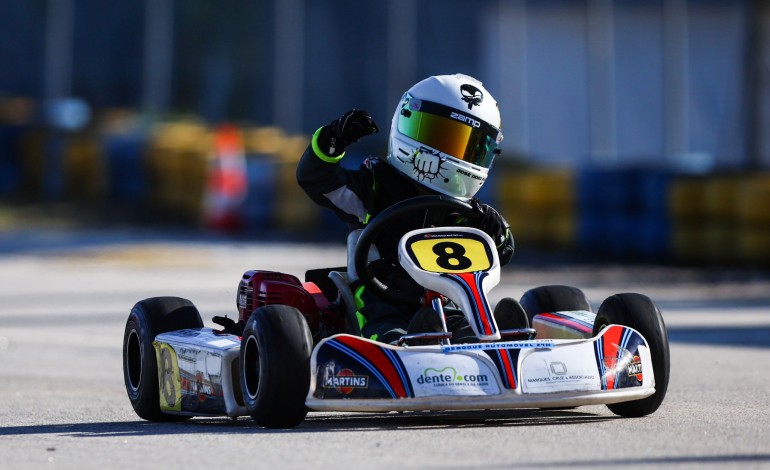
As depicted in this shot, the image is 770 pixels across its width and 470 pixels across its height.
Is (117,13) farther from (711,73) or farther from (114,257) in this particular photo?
(711,73)

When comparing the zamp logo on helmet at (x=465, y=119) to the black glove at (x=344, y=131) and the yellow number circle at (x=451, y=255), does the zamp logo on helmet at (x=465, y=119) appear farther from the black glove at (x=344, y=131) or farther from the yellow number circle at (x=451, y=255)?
the yellow number circle at (x=451, y=255)

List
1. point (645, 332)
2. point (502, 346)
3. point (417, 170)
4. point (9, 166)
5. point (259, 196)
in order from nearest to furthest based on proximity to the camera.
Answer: point (502, 346)
point (645, 332)
point (417, 170)
point (259, 196)
point (9, 166)

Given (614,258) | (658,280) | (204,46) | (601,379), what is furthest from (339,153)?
(204,46)

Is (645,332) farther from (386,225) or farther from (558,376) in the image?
(386,225)

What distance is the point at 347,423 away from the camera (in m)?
6.05

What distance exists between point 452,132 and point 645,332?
114 centimetres

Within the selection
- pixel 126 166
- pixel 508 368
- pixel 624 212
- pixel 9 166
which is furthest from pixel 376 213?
pixel 9 166

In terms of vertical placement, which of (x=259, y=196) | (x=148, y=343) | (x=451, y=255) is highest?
(x=451, y=255)

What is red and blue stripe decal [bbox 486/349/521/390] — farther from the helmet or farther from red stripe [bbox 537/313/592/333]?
the helmet

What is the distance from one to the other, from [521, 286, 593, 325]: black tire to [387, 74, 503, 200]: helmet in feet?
2.04

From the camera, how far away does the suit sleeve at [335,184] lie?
249 inches

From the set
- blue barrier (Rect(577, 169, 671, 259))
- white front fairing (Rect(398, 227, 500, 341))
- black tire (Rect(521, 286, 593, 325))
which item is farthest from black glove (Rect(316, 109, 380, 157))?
blue barrier (Rect(577, 169, 671, 259))

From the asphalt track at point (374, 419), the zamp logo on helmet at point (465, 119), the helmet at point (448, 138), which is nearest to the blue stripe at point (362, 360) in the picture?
the asphalt track at point (374, 419)

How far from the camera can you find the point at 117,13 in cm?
2230
